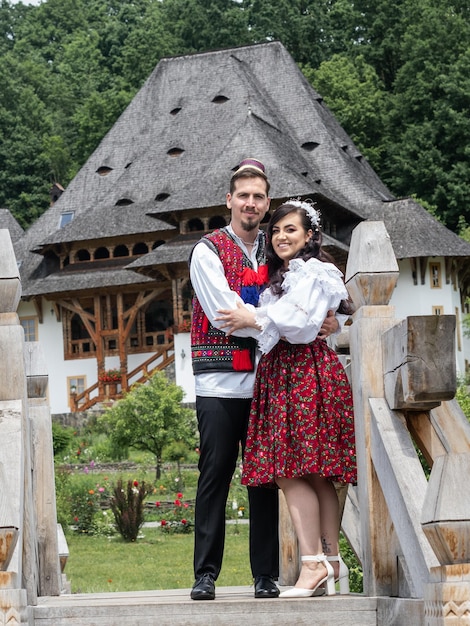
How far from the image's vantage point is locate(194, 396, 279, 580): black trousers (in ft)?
19.0

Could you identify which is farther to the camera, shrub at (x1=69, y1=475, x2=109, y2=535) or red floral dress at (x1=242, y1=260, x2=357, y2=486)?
shrub at (x1=69, y1=475, x2=109, y2=535)

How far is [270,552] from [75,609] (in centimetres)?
108

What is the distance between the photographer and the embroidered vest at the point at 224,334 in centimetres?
584

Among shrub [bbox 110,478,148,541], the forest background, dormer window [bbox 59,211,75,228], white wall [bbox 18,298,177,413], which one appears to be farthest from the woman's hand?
the forest background

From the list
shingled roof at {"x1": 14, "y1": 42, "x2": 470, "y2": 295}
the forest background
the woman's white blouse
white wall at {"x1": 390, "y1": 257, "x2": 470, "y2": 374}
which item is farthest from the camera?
the forest background

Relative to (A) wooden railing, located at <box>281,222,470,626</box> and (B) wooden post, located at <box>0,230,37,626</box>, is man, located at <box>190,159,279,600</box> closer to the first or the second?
(A) wooden railing, located at <box>281,222,470,626</box>

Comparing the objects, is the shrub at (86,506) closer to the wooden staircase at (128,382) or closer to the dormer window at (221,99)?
the wooden staircase at (128,382)

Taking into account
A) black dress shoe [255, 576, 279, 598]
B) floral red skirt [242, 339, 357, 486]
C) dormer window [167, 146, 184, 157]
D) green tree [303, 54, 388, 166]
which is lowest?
black dress shoe [255, 576, 279, 598]

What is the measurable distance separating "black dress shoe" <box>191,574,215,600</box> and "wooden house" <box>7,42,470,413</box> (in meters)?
34.9

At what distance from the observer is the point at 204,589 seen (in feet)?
18.0

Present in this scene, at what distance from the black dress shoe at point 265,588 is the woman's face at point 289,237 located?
1300 mm

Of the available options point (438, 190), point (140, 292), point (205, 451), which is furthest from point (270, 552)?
point (438, 190)

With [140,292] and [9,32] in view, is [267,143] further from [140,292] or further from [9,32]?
[9,32]

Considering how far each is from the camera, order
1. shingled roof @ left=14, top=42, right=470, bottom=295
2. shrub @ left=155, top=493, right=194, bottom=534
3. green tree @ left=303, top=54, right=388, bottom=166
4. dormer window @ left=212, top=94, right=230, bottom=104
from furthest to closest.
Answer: green tree @ left=303, top=54, right=388, bottom=166
dormer window @ left=212, top=94, right=230, bottom=104
shingled roof @ left=14, top=42, right=470, bottom=295
shrub @ left=155, top=493, right=194, bottom=534
